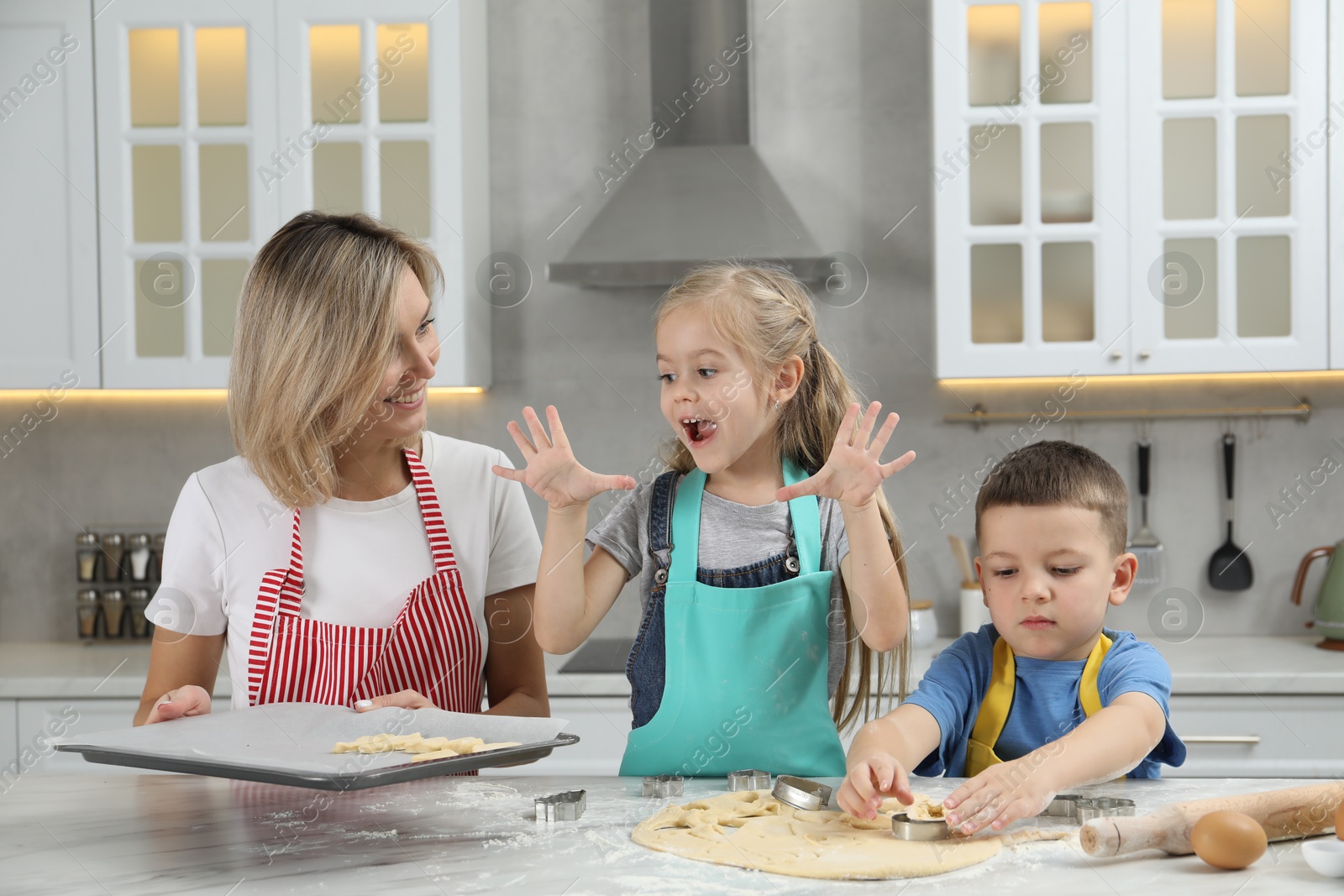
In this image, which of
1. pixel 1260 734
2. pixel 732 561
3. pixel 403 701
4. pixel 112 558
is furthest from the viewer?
pixel 112 558

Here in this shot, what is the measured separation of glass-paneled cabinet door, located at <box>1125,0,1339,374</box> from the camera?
224cm

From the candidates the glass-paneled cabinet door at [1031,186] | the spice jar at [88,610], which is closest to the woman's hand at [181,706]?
the glass-paneled cabinet door at [1031,186]

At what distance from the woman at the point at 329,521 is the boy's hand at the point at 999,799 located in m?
0.66

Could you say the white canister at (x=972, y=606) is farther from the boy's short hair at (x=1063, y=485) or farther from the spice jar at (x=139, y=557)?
the spice jar at (x=139, y=557)

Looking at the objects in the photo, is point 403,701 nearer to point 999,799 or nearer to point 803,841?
point 803,841

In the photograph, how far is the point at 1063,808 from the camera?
0.89 metres

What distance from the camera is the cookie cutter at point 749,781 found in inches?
38.5

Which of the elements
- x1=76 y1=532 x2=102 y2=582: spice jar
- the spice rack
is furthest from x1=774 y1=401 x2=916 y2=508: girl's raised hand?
x1=76 y1=532 x2=102 y2=582: spice jar

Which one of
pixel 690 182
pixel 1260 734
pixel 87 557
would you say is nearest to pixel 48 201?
pixel 87 557

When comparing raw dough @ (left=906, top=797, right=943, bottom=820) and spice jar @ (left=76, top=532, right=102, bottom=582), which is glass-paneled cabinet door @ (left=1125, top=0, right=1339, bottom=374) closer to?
raw dough @ (left=906, top=797, right=943, bottom=820)

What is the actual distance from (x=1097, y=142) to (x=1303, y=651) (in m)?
1.16

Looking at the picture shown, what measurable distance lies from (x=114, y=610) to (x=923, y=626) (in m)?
1.90

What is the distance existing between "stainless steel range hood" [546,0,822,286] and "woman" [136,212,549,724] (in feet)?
3.29

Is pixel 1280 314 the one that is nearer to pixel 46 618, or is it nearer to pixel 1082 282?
pixel 1082 282
